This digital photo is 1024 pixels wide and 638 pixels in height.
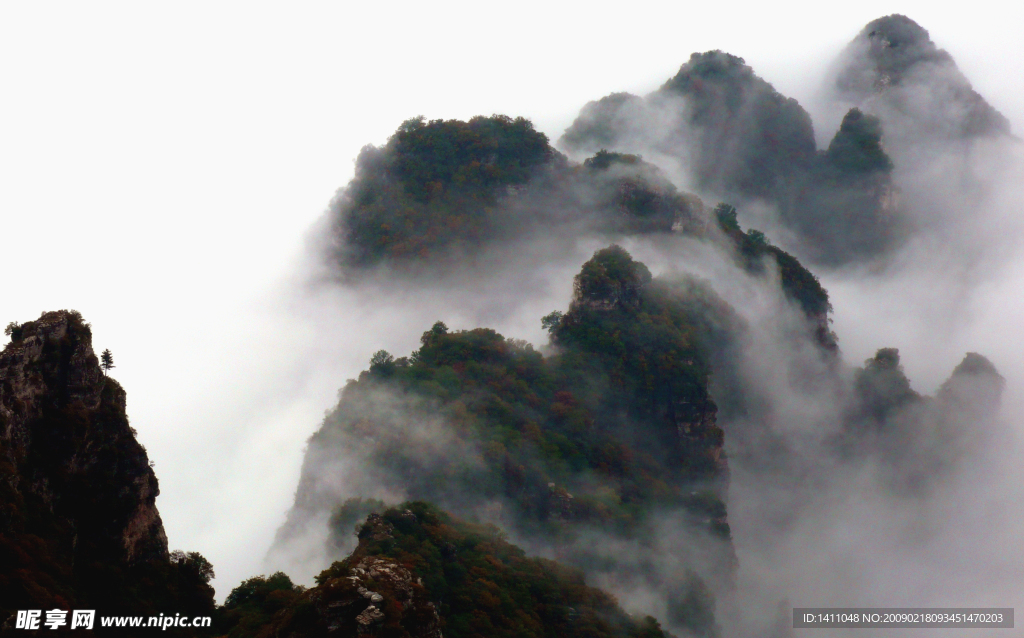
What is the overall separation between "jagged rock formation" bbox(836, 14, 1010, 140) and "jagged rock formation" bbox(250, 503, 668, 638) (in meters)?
132

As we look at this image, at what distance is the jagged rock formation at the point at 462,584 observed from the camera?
47781mm

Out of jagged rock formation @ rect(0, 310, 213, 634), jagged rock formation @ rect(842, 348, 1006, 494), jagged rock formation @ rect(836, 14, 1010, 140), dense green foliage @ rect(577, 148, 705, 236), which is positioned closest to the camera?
jagged rock formation @ rect(0, 310, 213, 634)

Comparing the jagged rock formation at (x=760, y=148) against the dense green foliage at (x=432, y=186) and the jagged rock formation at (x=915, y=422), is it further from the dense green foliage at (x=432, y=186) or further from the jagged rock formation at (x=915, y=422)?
the jagged rock formation at (x=915, y=422)

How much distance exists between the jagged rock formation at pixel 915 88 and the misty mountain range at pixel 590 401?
53 cm

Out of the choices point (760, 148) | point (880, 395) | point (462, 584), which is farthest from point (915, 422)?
point (462, 584)

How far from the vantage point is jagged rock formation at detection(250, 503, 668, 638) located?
47.8m

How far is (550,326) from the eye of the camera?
106 meters

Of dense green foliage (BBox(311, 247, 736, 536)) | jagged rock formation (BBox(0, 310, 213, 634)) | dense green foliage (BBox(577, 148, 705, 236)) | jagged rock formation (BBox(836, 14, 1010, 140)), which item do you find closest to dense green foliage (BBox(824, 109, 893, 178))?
jagged rock formation (BBox(836, 14, 1010, 140))

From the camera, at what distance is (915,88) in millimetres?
174625

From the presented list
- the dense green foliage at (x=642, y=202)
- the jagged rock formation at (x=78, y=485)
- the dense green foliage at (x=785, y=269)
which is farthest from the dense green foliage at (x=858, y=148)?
the jagged rock formation at (x=78, y=485)

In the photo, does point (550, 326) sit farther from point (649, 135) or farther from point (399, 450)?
point (649, 135)

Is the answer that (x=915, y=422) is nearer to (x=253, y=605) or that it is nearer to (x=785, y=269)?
(x=785, y=269)

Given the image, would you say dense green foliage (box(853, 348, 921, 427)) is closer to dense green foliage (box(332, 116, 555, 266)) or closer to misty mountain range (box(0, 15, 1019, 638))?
misty mountain range (box(0, 15, 1019, 638))

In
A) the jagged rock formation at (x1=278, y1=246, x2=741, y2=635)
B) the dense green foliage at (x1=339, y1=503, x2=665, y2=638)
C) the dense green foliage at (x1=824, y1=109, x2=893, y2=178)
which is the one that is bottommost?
the dense green foliage at (x1=339, y1=503, x2=665, y2=638)
